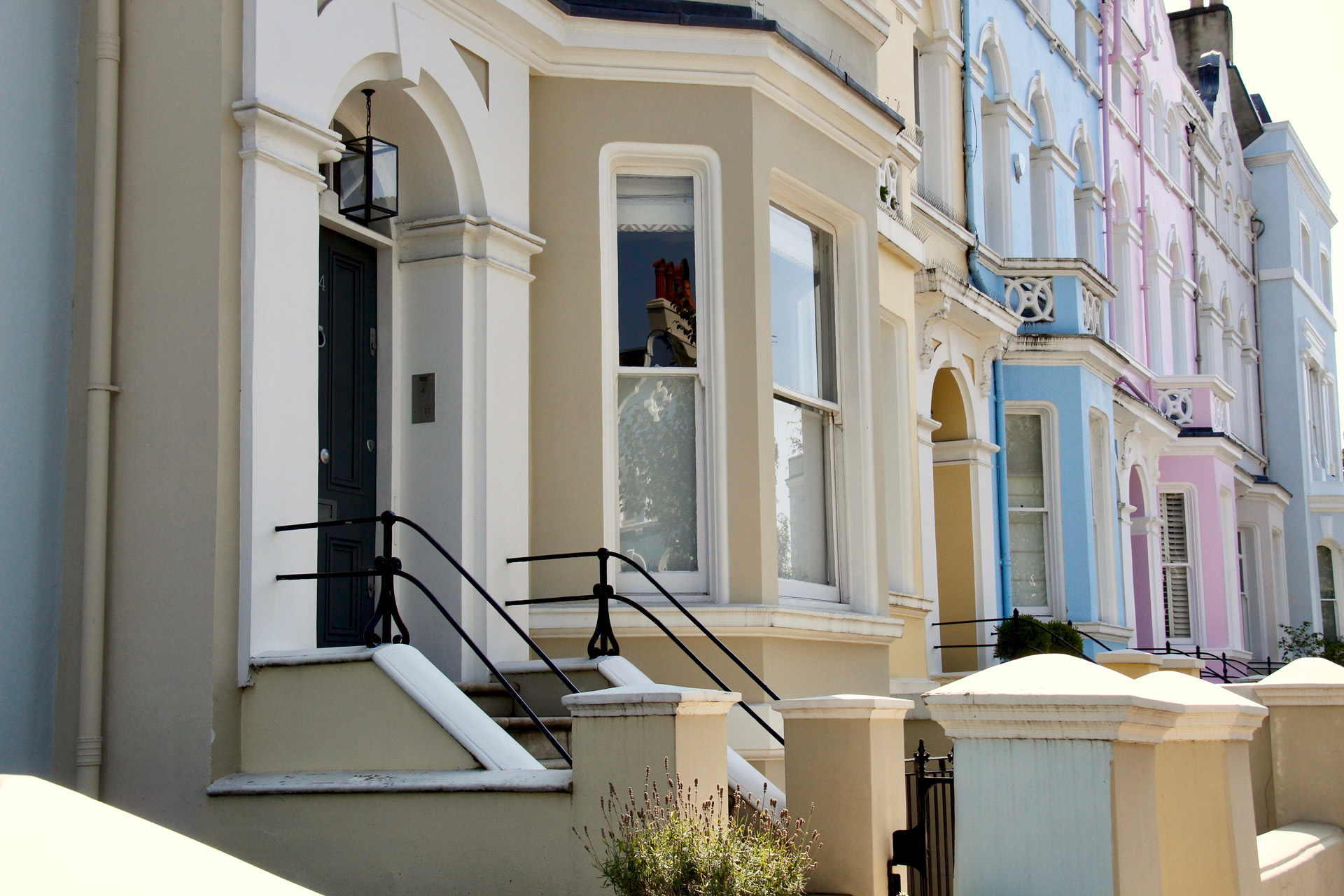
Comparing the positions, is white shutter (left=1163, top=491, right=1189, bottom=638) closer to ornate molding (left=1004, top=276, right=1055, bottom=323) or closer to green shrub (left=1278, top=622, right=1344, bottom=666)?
green shrub (left=1278, top=622, right=1344, bottom=666)

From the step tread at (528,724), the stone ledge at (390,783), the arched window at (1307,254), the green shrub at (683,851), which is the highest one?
the arched window at (1307,254)

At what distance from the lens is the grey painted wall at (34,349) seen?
20.5 ft

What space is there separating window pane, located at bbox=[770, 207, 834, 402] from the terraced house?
3cm

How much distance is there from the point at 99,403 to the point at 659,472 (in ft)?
10.4

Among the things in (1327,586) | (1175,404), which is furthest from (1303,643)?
(1327,586)

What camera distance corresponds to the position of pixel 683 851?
4684 millimetres

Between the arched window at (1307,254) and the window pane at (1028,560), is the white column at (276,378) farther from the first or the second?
the arched window at (1307,254)

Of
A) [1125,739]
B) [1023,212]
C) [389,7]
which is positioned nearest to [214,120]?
[389,7]

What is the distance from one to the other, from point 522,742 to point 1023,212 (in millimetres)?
12462

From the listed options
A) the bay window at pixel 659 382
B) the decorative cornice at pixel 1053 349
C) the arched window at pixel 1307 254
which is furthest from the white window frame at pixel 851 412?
the arched window at pixel 1307 254

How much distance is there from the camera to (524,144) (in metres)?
8.20

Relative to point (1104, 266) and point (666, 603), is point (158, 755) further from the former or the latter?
point (1104, 266)

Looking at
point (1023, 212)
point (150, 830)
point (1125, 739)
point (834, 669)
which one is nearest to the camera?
point (150, 830)

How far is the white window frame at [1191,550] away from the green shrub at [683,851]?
60.4 ft
